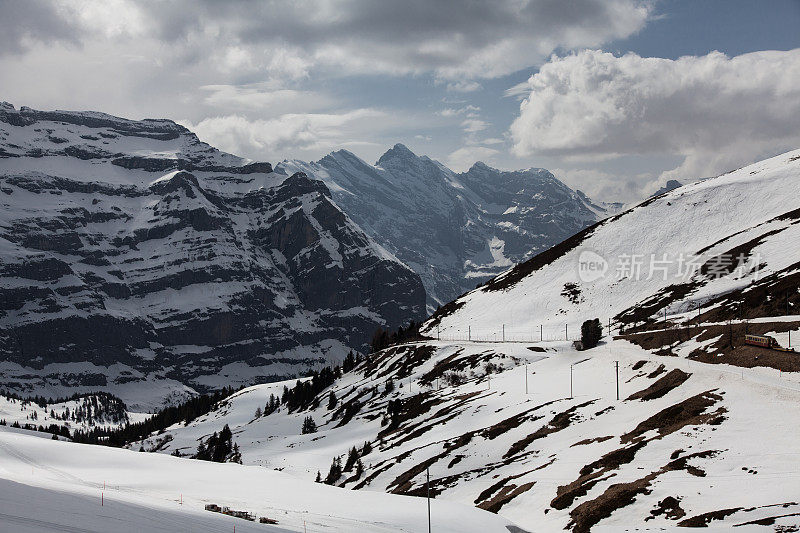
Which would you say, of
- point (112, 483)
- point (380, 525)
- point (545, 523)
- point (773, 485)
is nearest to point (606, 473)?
point (545, 523)

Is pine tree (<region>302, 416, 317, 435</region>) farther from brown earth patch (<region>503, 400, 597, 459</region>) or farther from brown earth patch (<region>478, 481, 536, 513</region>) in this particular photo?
brown earth patch (<region>478, 481, 536, 513</region>)

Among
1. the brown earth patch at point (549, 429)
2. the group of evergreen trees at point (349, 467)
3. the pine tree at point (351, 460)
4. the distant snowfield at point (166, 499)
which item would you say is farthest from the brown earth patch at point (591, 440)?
the pine tree at point (351, 460)

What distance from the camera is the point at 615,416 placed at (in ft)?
248

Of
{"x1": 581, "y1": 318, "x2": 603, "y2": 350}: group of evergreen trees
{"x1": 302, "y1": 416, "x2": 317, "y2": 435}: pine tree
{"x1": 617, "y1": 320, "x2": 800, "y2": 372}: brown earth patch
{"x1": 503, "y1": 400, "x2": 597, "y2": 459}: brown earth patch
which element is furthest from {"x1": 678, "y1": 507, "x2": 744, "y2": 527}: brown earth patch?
{"x1": 302, "y1": 416, "x2": 317, "y2": 435}: pine tree

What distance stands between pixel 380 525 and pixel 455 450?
4134cm

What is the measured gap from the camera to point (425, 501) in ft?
203

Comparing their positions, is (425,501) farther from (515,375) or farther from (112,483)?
(515,375)

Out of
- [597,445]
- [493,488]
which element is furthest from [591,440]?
[493,488]

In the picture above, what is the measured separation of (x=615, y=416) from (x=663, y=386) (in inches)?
310

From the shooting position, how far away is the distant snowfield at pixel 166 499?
3725cm

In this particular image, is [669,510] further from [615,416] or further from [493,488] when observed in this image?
[615,416]

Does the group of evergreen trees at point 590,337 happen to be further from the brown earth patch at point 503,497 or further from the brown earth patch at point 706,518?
the brown earth patch at point 706,518

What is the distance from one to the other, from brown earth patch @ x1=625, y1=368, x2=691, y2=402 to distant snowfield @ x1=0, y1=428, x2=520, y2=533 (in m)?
32.1

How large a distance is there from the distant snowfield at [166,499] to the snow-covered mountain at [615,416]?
40.6 ft
